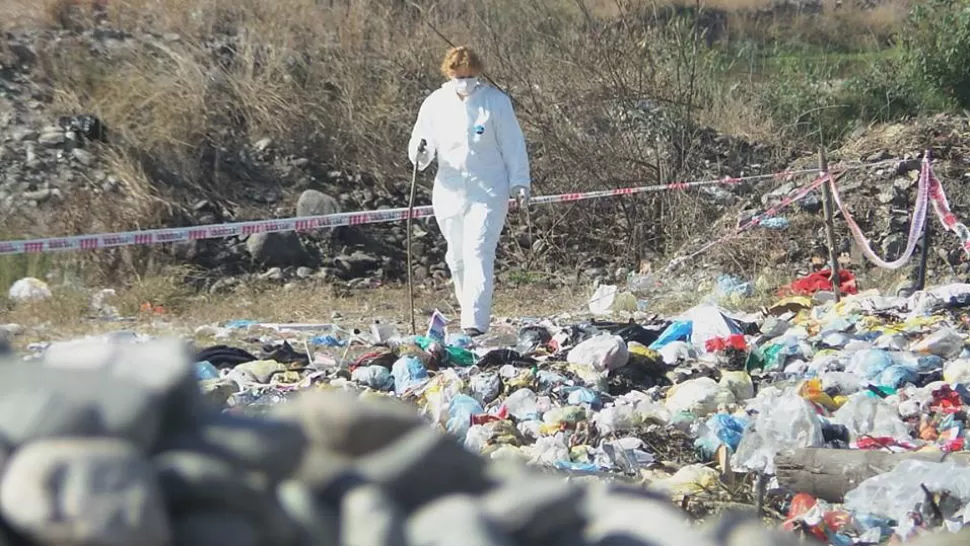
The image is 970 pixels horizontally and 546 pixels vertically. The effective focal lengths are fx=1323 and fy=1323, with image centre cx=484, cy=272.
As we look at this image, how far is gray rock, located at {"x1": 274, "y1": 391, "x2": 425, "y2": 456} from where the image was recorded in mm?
1387

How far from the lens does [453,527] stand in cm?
130

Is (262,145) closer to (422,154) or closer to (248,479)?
(422,154)

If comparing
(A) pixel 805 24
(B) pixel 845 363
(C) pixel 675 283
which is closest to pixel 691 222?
(C) pixel 675 283

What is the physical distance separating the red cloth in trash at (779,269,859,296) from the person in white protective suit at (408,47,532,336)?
301cm

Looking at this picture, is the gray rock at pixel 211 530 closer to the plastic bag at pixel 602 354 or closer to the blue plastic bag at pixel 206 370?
the blue plastic bag at pixel 206 370

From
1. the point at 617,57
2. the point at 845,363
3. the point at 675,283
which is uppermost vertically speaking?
the point at 617,57

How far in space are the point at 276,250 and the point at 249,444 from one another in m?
12.0

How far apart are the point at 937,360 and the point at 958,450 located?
6.11ft

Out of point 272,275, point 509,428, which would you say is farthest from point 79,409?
point 272,275

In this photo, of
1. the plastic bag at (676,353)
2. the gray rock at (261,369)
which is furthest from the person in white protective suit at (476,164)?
the gray rock at (261,369)

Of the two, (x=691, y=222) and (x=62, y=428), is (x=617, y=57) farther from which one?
(x=62, y=428)

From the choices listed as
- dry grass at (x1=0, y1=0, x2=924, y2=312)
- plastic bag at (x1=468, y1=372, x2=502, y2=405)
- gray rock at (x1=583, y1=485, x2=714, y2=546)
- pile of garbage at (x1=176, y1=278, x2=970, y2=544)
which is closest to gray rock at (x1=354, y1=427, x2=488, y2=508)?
gray rock at (x1=583, y1=485, x2=714, y2=546)

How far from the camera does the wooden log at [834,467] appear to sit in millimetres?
4867

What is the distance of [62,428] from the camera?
3.98 feet
